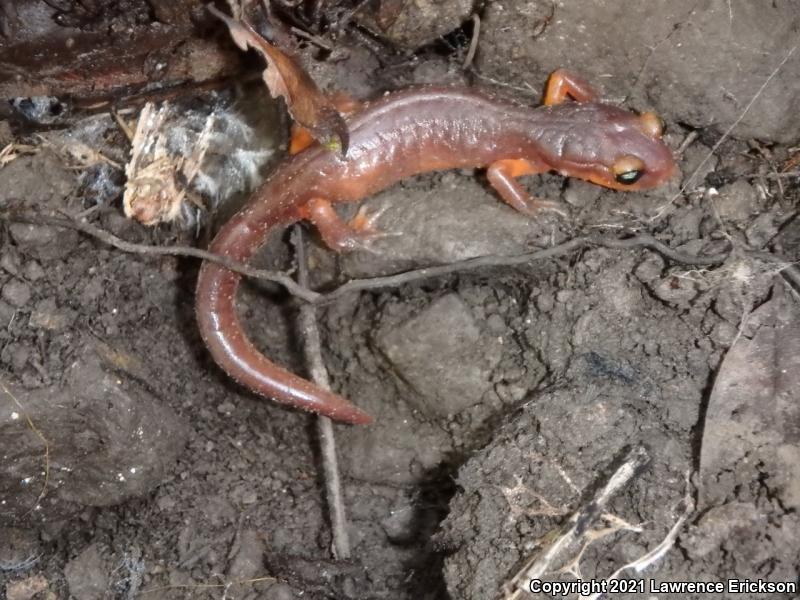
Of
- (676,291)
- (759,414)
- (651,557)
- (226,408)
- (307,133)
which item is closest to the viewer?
(651,557)

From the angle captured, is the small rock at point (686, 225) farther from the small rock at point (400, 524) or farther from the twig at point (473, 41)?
the small rock at point (400, 524)

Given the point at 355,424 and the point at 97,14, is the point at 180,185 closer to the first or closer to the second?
the point at 97,14

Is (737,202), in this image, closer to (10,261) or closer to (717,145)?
(717,145)

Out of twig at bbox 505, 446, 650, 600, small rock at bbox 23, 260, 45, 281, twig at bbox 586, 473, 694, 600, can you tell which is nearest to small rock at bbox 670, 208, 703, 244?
twig at bbox 505, 446, 650, 600

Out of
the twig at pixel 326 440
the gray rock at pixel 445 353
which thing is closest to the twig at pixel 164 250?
the twig at pixel 326 440

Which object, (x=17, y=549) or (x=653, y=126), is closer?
(x=653, y=126)

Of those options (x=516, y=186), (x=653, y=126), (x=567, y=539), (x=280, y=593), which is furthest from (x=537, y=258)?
(x=280, y=593)
